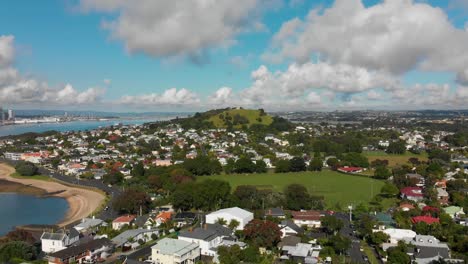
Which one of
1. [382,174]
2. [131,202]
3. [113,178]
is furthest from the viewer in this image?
[382,174]

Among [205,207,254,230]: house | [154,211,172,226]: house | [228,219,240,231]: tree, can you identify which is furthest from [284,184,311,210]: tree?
[154,211,172,226]: house

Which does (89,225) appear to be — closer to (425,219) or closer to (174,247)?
(174,247)

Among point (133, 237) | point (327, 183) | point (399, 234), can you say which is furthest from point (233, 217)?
point (327, 183)

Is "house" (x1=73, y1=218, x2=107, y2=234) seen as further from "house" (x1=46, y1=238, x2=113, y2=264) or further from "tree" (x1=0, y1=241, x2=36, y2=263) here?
"tree" (x1=0, y1=241, x2=36, y2=263)

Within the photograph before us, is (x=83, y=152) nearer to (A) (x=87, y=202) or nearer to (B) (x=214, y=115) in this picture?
(A) (x=87, y=202)

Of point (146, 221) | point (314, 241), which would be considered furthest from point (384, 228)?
point (146, 221)

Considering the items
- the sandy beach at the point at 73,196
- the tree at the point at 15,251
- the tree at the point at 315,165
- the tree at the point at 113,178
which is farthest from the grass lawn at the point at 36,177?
the tree at the point at 315,165

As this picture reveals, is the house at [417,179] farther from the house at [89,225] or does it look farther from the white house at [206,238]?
the house at [89,225]
